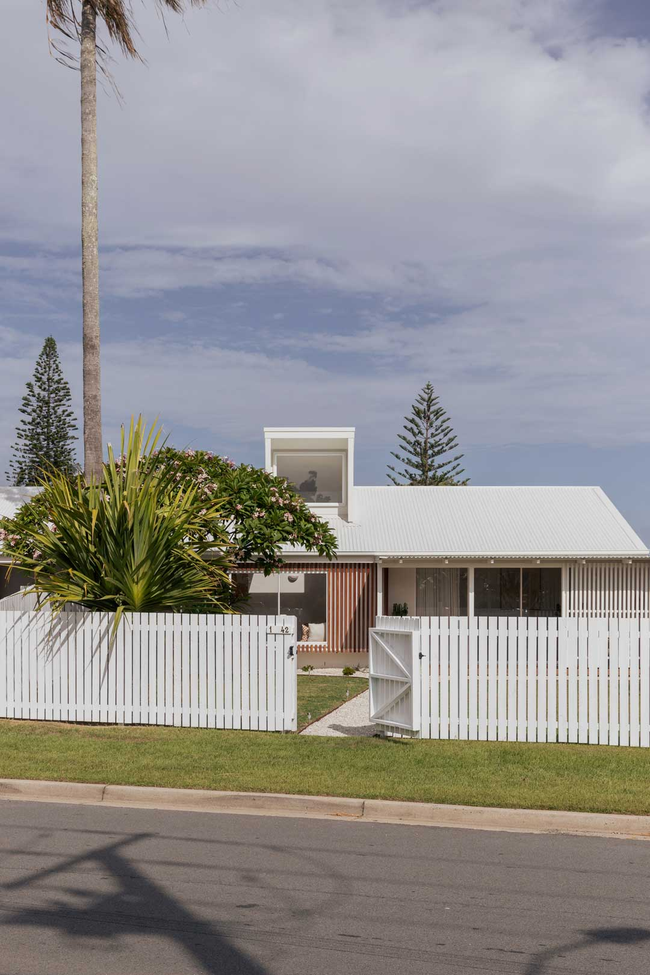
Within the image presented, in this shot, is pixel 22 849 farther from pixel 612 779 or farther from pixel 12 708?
pixel 12 708

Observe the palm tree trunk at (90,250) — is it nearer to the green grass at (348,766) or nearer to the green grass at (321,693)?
the green grass at (321,693)

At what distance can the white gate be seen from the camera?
39.0 ft

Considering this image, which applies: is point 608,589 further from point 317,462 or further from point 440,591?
point 317,462

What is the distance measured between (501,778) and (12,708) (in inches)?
296

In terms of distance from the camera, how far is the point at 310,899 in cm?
619

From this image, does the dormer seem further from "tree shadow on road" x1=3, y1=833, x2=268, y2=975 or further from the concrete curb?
"tree shadow on road" x1=3, y1=833, x2=268, y2=975

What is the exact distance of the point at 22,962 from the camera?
5.07 m

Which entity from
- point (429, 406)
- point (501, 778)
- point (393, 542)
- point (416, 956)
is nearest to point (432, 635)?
point (501, 778)

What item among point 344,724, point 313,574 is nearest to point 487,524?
point 313,574

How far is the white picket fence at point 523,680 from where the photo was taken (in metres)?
11.6

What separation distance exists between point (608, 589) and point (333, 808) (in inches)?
664

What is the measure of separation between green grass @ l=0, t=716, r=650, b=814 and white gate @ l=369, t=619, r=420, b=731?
43 centimetres

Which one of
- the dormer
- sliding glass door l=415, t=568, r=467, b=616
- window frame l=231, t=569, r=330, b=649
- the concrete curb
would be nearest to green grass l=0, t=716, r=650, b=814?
the concrete curb

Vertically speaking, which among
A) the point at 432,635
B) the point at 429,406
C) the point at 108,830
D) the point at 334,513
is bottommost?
the point at 108,830
